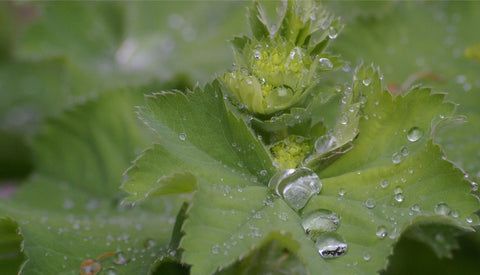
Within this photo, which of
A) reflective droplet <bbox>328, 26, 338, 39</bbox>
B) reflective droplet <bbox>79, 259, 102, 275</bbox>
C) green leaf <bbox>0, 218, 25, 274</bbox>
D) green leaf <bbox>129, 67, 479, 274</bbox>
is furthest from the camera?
green leaf <bbox>0, 218, 25, 274</bbox>

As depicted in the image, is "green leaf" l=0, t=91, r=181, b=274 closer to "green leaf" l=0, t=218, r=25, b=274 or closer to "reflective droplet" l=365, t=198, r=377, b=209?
"green leaf" l=0, t=218, r=25, b=274

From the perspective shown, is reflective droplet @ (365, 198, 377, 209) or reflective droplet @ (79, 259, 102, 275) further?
reflective droplet @ (79, 259, 102, 275)

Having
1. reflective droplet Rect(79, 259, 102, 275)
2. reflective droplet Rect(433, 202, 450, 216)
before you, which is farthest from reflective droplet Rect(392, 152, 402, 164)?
reflective droplet Rect(79, 259, 102, 275)

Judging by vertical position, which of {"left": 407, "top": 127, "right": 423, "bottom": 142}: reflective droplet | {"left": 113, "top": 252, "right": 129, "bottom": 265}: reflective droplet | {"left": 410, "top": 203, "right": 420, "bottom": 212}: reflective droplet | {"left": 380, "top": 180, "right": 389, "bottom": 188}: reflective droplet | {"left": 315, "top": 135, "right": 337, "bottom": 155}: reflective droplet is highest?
{"left": 407, "top": 127, "right": 423, "bottom": 142}: reflective droplet

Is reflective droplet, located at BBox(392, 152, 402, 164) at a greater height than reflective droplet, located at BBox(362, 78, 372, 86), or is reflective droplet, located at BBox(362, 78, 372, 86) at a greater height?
reflective droplet, located at BBox(362, 78, 372, 86)

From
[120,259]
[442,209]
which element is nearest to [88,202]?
[120,259]

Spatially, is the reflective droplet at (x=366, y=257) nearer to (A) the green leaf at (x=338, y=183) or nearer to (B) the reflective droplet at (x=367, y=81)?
(A) the green leaf at (x=338, y=183)

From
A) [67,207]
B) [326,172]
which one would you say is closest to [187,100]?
[326,172]
